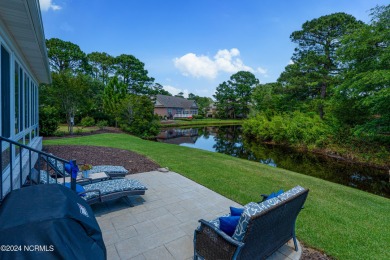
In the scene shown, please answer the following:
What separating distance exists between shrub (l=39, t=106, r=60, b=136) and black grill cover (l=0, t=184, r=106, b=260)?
606 inches

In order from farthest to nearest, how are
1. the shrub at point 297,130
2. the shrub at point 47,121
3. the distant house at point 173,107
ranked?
the distant house at point 173,107 < the shrub at point 297,130 < the shrub at point 47,121

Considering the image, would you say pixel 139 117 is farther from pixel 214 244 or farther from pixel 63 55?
pixel 63 55

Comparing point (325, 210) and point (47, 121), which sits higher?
point (47, 121)

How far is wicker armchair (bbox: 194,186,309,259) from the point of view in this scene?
6.48ft

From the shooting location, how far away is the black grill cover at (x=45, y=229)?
1.13m

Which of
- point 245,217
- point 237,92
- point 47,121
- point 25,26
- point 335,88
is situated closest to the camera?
point 245,217

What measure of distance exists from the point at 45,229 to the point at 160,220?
2672 millimetres

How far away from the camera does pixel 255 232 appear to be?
80.6 inches

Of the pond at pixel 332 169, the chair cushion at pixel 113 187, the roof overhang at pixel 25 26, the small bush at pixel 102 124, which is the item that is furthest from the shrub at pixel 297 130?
the roof overhang at pixel 25 26

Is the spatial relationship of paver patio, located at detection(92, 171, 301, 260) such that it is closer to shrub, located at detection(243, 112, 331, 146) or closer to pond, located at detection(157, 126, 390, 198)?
pond, located at detection(157, 126, 390, 198)

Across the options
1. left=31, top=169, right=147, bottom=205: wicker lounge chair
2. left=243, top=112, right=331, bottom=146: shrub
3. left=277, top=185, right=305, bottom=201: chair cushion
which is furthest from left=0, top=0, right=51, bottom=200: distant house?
left=243, top=112, right=331, bottom=146: shrub

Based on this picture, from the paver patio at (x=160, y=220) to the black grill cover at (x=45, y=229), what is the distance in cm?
158

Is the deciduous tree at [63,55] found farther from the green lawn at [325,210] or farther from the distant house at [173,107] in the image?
the green lawn at [325,210]

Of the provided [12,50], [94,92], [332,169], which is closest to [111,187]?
[12,50]
